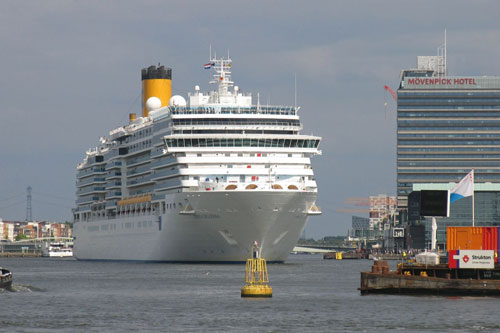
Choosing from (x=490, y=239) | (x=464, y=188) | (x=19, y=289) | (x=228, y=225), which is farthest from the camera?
(x=228, y=225)

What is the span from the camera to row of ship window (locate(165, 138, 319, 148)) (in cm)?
11644

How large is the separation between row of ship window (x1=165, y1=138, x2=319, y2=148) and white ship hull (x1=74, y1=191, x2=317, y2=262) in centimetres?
536

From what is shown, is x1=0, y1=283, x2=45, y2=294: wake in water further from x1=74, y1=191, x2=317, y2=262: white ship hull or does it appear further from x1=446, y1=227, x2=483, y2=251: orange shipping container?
x1=74, y1=191, x2=317, y2=262: white ship hull

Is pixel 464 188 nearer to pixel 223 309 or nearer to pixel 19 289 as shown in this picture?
pixel 223 309

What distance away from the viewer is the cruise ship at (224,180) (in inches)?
4446

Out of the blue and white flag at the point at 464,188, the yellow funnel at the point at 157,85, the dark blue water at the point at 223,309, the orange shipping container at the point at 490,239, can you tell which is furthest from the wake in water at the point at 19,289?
the yellow funnel at the point at 157,85

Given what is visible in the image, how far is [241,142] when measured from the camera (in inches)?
4587

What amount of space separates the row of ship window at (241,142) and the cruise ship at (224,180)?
0.10m

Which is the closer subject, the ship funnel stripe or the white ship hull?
the white ship hull

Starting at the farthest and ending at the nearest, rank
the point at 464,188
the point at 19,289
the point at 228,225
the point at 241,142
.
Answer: the point at 241,142
the point at 228,225
the point at 19,289
the point at 464,188

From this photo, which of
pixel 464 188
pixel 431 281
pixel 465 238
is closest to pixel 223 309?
pixel 431 281

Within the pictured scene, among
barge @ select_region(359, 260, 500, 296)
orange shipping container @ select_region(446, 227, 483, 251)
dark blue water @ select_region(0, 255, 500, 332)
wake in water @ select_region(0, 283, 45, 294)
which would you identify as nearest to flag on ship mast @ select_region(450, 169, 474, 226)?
orange shipping container @ select_region(446, 227, 483, 251)

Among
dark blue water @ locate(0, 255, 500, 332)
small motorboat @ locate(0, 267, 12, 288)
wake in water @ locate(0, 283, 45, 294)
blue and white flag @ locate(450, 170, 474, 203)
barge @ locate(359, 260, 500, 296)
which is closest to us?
dark blue water @ locate(0, 255, 500, 332)

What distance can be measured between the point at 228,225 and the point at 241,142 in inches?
349
